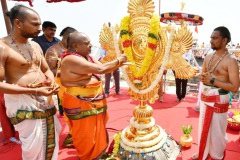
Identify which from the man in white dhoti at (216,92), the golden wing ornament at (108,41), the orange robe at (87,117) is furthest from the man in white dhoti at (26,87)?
the man in white dhoti at (216,92)

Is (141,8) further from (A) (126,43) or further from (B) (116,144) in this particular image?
(B) (116,144)

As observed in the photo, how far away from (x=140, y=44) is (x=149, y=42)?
0.71 feet

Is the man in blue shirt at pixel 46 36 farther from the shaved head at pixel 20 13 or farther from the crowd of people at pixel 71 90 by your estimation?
the shaved head at pixel 20 13

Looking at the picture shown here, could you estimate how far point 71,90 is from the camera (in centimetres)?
227

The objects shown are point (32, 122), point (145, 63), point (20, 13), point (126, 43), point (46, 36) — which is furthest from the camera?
point (46, 36)

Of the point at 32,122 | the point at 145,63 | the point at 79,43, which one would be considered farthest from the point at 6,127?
the point at 145,63

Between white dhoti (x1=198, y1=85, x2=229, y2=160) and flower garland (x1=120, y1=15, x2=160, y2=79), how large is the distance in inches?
33.3

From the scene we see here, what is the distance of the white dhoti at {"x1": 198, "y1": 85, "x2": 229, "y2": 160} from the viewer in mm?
2357

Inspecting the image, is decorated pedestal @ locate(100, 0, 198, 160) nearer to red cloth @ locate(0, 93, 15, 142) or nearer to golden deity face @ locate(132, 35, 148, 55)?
golden deity face @ locate(132, 35, 148, 55)

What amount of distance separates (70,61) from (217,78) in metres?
1.78

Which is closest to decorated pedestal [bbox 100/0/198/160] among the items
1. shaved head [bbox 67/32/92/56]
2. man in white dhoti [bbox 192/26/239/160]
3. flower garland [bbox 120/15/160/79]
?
flower garland [bbox 120/15/160/79]

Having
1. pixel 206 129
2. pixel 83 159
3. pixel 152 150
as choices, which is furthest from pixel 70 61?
pixel 206 129

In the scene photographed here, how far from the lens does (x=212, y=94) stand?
2369 mm

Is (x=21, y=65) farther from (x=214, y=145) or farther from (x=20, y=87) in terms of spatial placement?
(x=214, y=145)
